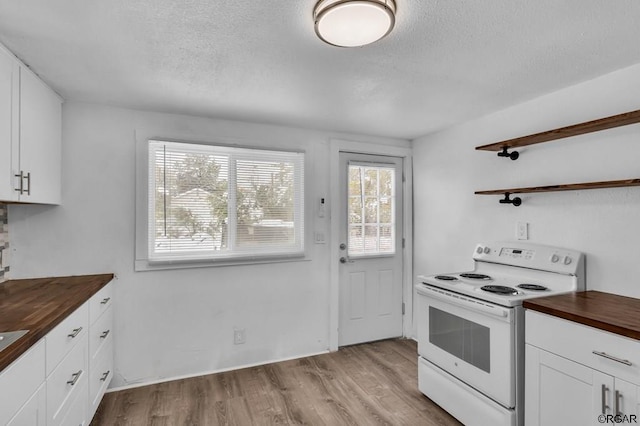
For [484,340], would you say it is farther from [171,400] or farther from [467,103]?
[171,400]

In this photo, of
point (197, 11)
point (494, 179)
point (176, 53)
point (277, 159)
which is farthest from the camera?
point (277, 159)

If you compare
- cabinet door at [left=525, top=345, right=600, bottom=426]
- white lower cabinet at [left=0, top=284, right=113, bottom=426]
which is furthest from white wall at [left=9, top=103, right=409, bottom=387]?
cabinet door at [left=525, top=345, right=600, bottom=426]

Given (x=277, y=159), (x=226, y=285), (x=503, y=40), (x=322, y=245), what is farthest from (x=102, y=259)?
(x=503, y=40)

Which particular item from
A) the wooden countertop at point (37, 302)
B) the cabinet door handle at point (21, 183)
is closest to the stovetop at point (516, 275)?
the wooden countertop at point (37, 302)

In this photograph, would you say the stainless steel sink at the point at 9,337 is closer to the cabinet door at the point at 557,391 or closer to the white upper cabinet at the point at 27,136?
the white upper cabinet at the point at 27,136

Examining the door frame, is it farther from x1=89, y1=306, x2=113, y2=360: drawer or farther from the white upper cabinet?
the white upper cabinet

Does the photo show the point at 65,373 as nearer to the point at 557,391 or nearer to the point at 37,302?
the point at 37,302

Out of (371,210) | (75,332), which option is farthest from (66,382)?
(371,210)

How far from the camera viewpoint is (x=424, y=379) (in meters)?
2.49

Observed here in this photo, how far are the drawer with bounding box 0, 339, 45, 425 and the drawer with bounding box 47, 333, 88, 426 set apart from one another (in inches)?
5.8

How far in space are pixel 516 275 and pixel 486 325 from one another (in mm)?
655

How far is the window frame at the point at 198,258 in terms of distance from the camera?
2.61m

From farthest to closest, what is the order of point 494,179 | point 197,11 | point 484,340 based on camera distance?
point 494,179 < point 484,340 < point 197,11

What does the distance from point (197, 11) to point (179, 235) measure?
181 cm
